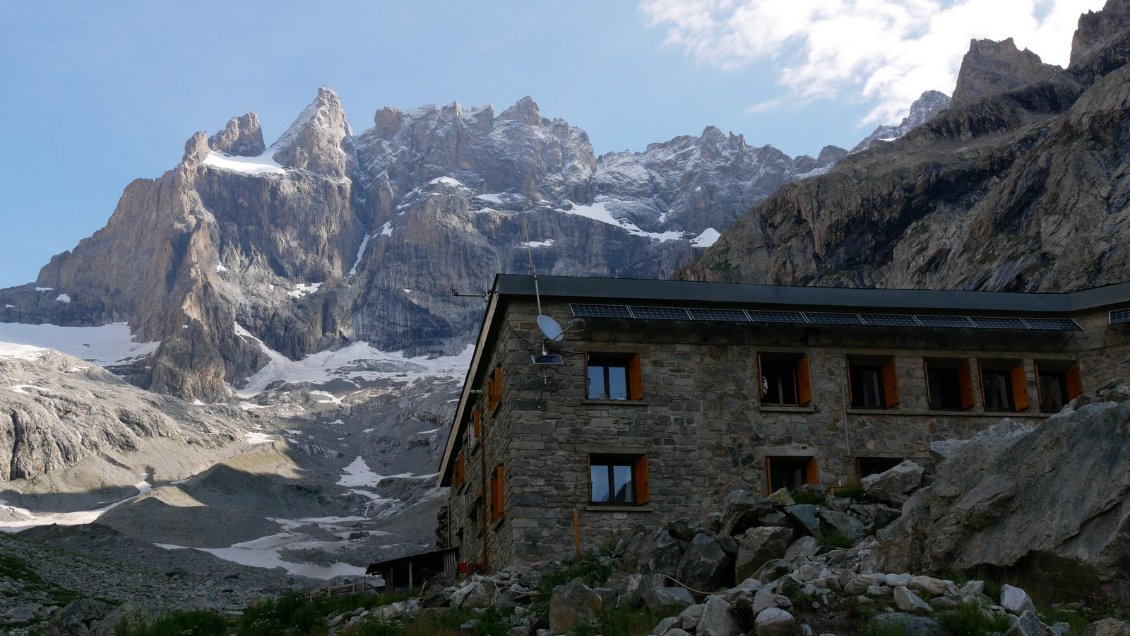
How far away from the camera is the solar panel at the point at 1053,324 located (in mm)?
28884

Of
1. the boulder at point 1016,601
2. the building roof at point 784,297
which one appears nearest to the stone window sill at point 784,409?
the building roof at point 784,297

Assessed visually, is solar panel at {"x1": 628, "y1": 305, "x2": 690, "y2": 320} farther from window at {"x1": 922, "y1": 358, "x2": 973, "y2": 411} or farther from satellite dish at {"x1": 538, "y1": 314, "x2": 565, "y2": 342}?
window at {"x1": 922, "y1": 358, "x2": 973, "y2": 411}

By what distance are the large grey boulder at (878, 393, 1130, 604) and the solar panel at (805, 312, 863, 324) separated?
38.6 ft

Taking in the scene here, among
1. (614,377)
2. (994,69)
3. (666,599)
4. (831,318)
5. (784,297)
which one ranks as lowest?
(666,599)

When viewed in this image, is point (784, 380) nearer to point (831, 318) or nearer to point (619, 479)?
point (831, 318)

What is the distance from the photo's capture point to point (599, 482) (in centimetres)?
2628

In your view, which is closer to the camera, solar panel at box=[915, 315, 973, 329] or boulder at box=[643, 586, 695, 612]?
boulder at box=[643, 586, 695, 612]

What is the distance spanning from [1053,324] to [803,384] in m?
7.58

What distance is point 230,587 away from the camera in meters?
80.1

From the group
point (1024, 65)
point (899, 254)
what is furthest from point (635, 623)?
point (1024, 65)

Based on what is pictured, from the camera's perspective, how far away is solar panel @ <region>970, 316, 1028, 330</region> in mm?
28547

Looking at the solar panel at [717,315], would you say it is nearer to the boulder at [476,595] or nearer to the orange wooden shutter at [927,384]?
the orange wooden shutter at [927,384]

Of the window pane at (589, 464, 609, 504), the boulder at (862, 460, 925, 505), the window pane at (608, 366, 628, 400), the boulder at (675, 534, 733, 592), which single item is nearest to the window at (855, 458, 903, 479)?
the window pane at (608, 366, 628, 400)

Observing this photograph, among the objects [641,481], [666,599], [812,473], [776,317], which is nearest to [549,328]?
[641,481]
